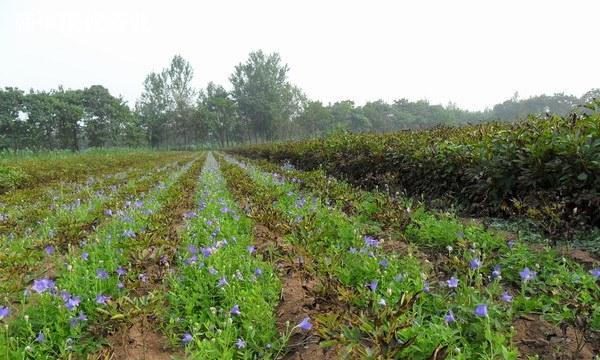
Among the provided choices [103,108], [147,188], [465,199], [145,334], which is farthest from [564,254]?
[103,108]

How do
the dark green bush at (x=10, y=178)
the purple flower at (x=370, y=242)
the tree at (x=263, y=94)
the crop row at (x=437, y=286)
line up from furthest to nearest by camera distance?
1. the tree at (x=263, y=94)
2. the dark green bush at (x=10, y=178)
3. the purple flower at (x=370, y=242)
4. the crop row at (x=437, y=286)

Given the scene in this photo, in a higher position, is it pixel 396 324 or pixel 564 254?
pixel 396 324

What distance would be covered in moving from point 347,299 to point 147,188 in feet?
32.0

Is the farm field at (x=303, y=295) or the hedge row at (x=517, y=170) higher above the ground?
the hedge row at (x=517, y=170)

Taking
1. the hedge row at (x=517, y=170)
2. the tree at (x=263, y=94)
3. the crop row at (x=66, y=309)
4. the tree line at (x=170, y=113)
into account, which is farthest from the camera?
the tree at (x=263, y=94)

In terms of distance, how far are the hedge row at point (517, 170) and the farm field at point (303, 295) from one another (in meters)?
0.71

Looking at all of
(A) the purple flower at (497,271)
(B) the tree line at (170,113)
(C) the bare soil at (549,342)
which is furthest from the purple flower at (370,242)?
(B) the tree line at (170,113)

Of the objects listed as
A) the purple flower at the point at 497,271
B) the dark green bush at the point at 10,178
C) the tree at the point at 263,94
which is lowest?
the dark green bush at the point at 10,178

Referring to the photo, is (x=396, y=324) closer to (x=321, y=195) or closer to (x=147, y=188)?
(x=321, y=195)

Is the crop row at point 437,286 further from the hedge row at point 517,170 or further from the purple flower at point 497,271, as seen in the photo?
the hedge row at point 517,170

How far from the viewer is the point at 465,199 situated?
6418mm

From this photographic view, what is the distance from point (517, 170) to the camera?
5.35 metres

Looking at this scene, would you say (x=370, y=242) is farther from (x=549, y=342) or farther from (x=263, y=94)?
(x=263, y=94)

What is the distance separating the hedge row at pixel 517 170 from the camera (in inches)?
174
